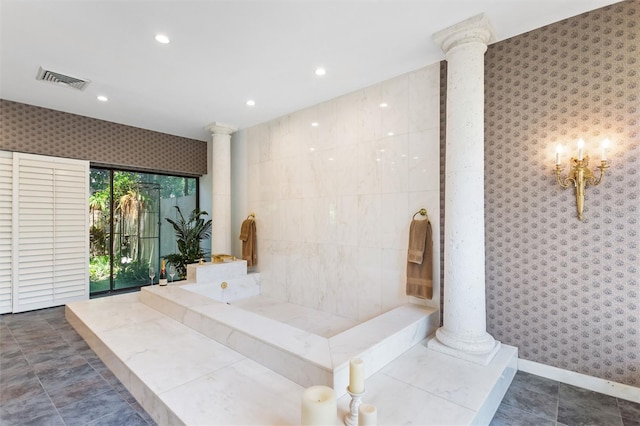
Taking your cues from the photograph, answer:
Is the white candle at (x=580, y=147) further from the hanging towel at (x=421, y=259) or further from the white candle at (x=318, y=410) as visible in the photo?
the white candle at (x=318, y=410)

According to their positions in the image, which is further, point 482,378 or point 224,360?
point 224,360

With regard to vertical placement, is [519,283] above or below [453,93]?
below

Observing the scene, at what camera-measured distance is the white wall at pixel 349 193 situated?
3.09 metres

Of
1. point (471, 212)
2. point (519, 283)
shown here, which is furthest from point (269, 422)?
point (519, 283)

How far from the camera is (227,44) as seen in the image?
2.65 m

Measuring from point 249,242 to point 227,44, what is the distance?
9.49ft

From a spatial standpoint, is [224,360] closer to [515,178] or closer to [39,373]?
[39,373]

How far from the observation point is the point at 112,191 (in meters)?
5.11

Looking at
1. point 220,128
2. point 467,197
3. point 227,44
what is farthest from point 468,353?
point 220,128

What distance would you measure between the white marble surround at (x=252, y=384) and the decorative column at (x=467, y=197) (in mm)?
231

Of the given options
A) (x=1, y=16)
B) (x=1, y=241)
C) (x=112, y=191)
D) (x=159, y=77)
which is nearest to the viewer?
(x=1, y=16)

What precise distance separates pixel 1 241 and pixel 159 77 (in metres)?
3.08

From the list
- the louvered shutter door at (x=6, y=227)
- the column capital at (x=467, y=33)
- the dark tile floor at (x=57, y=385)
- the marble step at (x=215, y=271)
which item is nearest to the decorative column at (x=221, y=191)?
the marble step at (x=215, y=271)

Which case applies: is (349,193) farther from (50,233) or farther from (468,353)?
(50,233)
